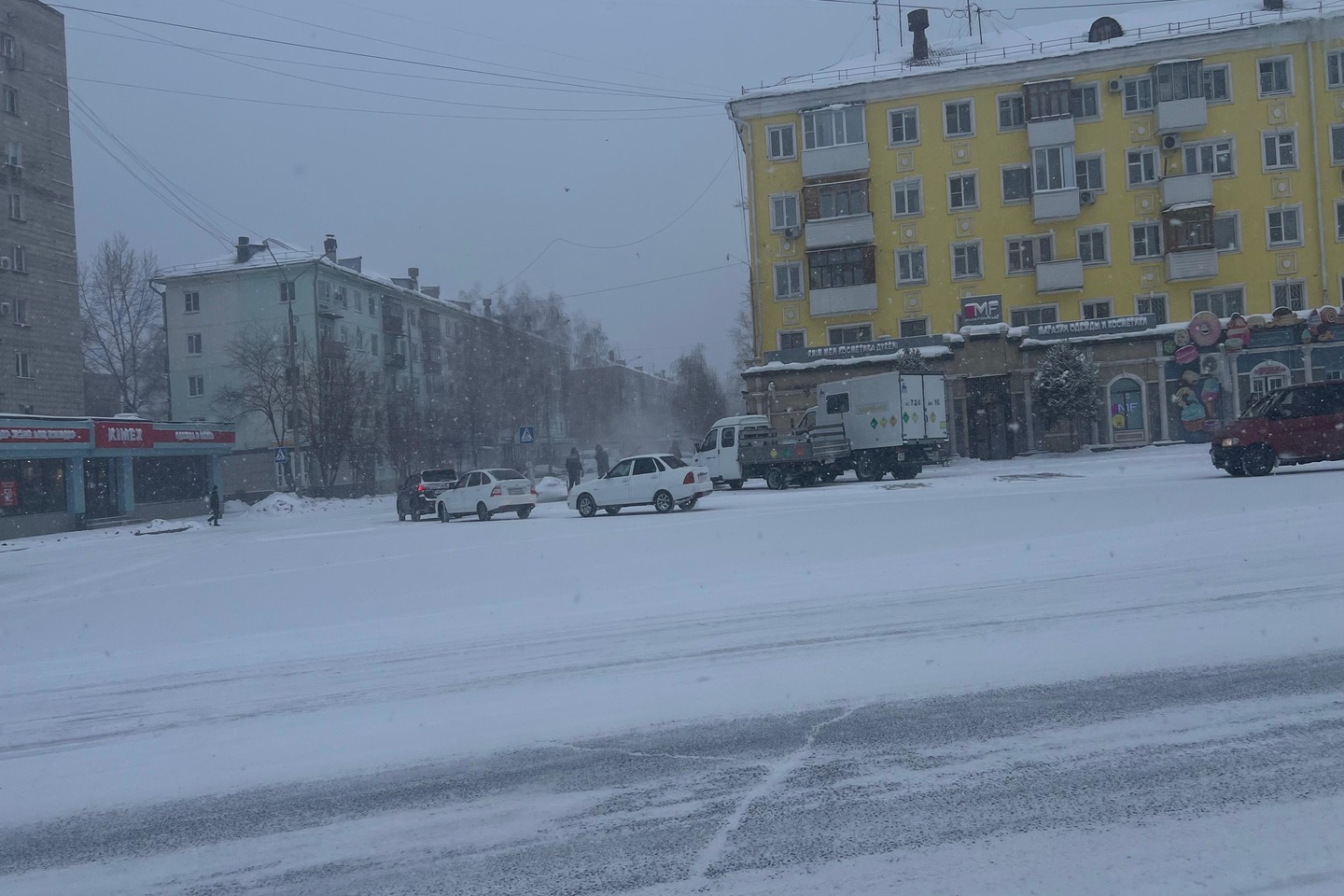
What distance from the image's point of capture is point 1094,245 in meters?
46.3

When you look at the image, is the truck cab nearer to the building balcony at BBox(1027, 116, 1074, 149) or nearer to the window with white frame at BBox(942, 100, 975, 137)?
the window with white frame at BBox(942, 100, 975, 137)

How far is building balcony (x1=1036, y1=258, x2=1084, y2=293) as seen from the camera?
149 feet

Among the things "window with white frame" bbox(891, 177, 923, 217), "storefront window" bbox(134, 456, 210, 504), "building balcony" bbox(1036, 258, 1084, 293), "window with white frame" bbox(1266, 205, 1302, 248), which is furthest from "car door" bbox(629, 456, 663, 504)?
"window with white frame" bbox(1266, 205, 1302, 248)

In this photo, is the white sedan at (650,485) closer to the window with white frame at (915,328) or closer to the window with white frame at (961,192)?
the window with white frame at (915,328)

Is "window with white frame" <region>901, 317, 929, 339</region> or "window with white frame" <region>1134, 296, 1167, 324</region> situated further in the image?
"window with white frame" <region>901, 317, 929, 339</region>

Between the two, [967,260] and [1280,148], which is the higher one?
[1280,148]

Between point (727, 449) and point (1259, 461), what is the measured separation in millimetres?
15792

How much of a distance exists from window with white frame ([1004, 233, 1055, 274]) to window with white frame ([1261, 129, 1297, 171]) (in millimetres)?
9479

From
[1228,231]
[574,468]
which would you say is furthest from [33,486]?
[1228,231]

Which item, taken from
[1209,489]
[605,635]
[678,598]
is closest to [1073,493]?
[1209,489]

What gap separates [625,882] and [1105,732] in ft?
9.96

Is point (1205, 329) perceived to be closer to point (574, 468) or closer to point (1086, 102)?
point (1086, 102)

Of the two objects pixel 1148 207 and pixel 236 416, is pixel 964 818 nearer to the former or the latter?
pixel 1148 207

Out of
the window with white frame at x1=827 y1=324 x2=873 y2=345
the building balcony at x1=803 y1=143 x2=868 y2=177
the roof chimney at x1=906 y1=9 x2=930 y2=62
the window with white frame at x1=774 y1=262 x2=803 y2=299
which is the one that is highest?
the roof chimney at x1=906 y1=9 x2=930 y2=62
